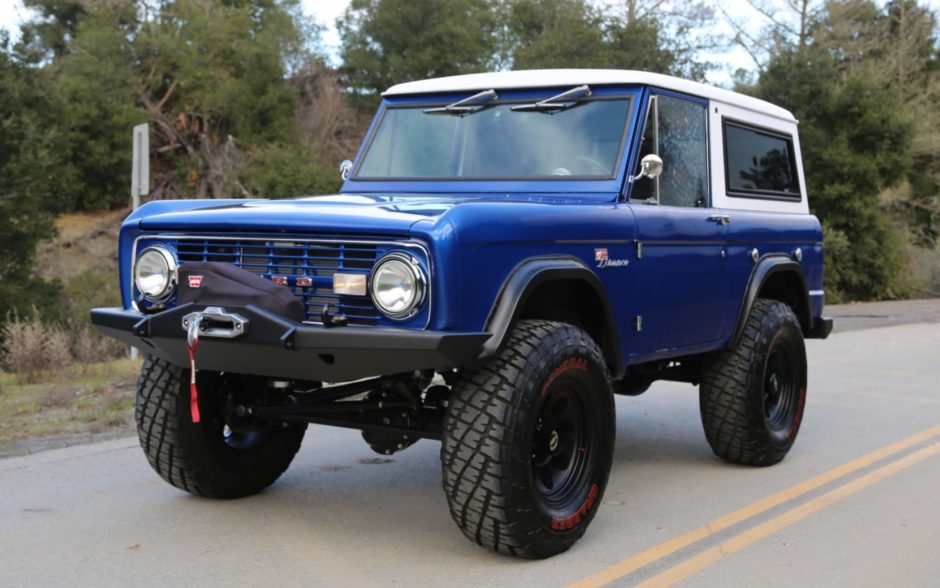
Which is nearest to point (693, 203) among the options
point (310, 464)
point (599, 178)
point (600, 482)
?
point (599, 178)

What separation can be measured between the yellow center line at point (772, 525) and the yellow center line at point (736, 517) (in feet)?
0.37

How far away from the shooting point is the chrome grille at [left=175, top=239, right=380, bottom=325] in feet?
14.2

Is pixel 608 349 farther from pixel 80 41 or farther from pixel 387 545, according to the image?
pixel 80 41

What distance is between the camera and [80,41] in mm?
34969

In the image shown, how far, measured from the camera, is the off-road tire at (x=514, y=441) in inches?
170

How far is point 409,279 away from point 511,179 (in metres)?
1.70

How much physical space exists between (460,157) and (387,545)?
2.21 meters

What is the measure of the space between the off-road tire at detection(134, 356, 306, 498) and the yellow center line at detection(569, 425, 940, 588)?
6.69ft

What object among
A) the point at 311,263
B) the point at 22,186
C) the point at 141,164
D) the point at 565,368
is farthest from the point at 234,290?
the point at 22,186

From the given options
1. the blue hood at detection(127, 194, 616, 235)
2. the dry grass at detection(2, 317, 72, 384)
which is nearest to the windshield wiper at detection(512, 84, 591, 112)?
the blue hood at detection(127, 194, 616, 235)

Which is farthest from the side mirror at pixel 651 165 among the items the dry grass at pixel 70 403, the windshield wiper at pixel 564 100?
the dry grass at pixel 70 403

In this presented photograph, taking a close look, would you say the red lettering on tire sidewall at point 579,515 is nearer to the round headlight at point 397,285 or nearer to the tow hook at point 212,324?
→ the round headlight at point 397,285

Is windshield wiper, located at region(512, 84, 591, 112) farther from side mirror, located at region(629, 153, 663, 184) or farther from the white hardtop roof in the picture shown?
side mirror, located at region(629, 153, 663, 184)

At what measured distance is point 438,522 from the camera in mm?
5266
